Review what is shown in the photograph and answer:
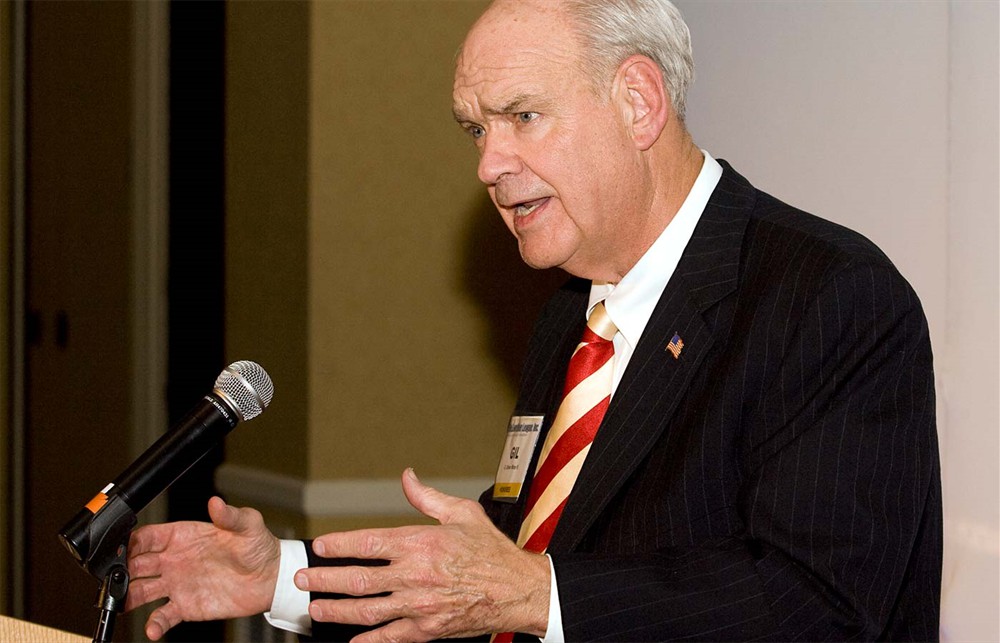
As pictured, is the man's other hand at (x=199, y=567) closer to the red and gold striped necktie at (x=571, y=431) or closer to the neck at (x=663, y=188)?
the red and gold striped necktie at (x=571, y=431)

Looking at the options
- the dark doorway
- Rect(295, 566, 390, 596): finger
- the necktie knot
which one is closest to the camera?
Rect(295, 566, 390, 596): finger

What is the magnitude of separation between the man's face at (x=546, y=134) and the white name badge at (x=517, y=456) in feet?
1.05

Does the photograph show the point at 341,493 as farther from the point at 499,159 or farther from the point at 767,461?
the point at 767,461

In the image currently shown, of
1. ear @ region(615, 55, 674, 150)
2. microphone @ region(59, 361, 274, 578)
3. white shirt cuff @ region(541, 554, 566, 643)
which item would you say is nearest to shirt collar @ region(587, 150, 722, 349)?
ear @ region(615, 55, 674, 150)

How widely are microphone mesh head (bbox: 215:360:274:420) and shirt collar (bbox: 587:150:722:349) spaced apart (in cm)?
71

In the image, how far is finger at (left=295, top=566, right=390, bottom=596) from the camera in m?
1.38

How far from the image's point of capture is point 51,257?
5113 mm

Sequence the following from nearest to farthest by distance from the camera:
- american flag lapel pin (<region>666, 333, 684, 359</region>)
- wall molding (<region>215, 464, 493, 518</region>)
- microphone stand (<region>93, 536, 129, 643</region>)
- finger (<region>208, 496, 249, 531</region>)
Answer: microphone stand (<region>93, 536, 129, 643</region>)
finger (<region>208, 496, 249, 531</region>)
american flag lapel pin (<region>666, 333, 684, 359</region>)
wall molding (<region>215, 464, 493, 518</region>)

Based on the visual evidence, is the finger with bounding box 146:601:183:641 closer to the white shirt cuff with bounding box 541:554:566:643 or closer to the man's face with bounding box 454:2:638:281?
the white shirt cuff with bounding box 541:554:566:643

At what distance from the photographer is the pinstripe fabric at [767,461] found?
147cm

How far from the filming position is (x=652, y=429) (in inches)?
67.2

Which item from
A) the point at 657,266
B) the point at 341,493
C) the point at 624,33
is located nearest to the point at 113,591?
the point at 657,266

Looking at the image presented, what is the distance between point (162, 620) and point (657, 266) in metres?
0.94

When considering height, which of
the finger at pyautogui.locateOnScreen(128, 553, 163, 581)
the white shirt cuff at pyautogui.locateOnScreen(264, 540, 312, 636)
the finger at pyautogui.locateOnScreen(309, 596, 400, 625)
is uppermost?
the finger at pyautogui.locateOnScreen(309, 596, 400, 625)
